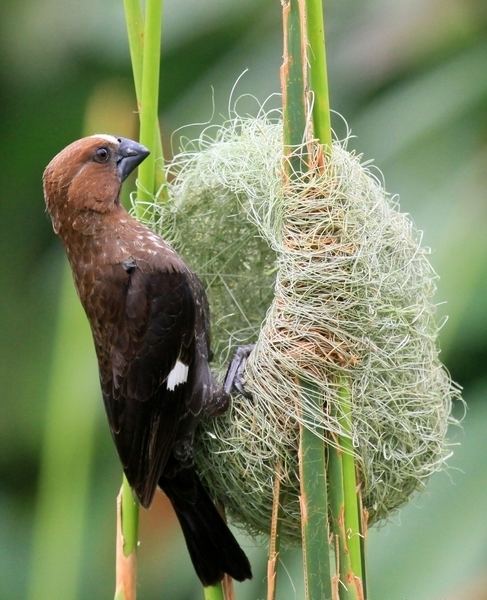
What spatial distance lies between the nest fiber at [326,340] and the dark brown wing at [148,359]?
116 mm

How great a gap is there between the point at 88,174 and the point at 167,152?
1.01 m

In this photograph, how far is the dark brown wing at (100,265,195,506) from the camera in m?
2.30

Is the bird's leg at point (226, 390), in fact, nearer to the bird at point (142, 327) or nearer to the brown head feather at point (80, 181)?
the bird at point (142, 327)

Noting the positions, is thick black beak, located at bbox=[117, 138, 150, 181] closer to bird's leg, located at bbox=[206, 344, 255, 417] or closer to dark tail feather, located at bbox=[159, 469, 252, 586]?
bird's leg, located at bbox=[206, 344, 255, 417]

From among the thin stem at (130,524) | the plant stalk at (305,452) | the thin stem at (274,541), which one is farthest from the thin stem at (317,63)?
the thin stem at (130,524)

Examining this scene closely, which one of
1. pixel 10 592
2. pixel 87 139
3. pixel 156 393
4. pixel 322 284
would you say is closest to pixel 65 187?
pixel 87 139

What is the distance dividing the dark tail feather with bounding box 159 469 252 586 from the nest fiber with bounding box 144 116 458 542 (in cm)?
4

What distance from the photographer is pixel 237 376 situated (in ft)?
7.45

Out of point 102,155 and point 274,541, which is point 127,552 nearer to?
point 274,541

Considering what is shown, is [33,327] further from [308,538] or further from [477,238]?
[308,538]

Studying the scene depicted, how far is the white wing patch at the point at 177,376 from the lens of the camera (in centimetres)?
234

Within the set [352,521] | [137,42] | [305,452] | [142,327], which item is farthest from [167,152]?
[352,521]

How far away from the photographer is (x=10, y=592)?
2.83 m

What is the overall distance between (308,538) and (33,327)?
5.12ft
